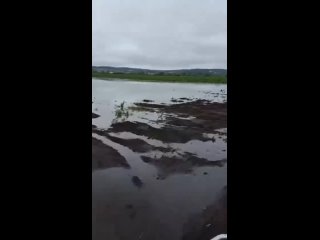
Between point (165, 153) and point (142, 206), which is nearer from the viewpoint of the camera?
point (142, 206)

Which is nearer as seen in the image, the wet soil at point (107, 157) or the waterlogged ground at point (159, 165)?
the waterlogged ground at point (159, 165)

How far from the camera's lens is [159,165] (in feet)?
14.4

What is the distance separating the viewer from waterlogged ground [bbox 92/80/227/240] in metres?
2.85

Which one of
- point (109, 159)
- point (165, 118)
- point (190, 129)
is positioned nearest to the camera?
point (109, 159)

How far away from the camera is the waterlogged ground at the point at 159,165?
2.85 meters

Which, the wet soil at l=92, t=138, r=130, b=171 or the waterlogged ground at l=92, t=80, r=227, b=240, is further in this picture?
the wet soil at l=92, t=138, r=130, b=171
